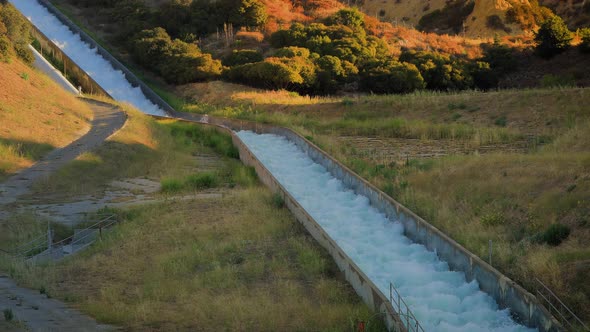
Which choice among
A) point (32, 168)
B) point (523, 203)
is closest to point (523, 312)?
point (523, 203)

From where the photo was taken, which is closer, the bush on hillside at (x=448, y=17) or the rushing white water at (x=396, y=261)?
the rushing white water at (x=396, y=261)

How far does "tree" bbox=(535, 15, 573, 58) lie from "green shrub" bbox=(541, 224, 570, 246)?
37.1m

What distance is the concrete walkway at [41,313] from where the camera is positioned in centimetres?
1074

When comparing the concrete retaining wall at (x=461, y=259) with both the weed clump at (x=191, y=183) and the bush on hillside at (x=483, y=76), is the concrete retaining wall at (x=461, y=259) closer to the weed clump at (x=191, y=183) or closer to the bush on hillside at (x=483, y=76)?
the weed clump at (x=191, y=183)

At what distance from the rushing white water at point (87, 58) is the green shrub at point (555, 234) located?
29989mm

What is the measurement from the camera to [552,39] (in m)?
47.8

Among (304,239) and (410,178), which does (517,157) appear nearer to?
(410,178)

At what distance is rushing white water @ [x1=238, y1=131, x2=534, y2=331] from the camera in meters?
11.2

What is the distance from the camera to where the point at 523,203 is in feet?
48.0

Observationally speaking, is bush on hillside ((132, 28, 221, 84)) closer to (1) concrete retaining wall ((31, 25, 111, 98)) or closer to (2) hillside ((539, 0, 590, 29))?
(1) concrete retaining wall ((31, 25, 111, 98))

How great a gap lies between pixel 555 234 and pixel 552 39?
124 ft

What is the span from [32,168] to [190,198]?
5.16m

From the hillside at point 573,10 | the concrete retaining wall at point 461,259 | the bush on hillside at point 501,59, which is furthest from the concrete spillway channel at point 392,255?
the hillside at point 573,10

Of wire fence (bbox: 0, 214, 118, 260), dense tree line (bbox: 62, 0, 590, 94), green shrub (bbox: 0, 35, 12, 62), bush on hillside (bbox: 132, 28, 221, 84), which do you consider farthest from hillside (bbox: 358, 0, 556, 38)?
wire fence (bbox: 0, 214, 118, 260)
